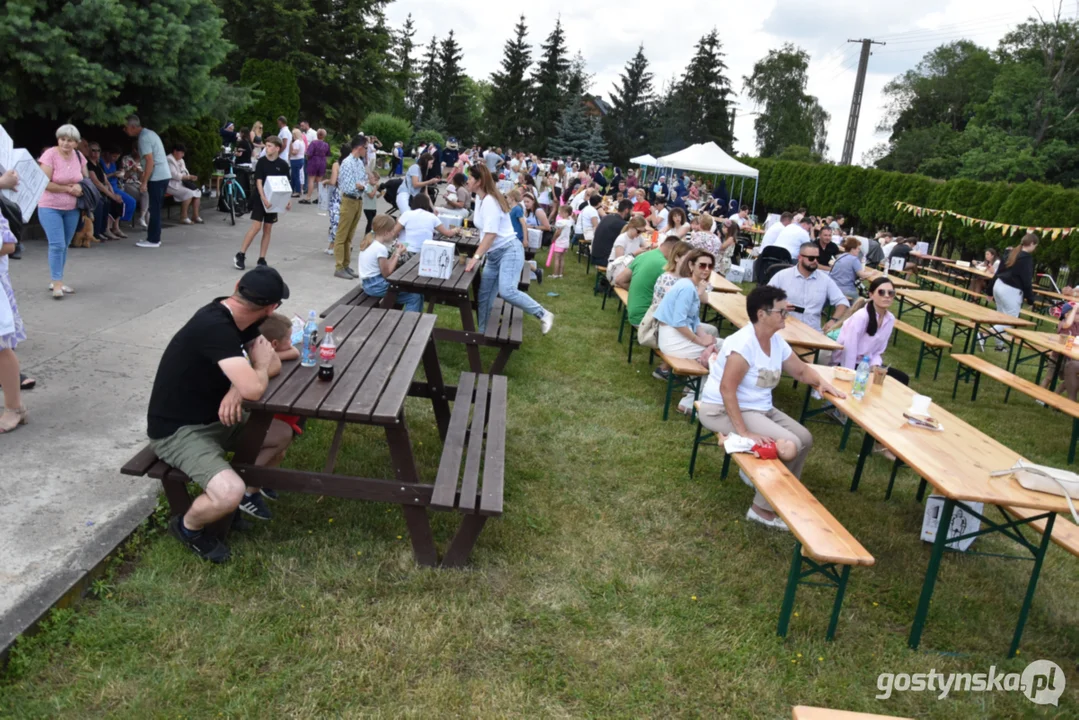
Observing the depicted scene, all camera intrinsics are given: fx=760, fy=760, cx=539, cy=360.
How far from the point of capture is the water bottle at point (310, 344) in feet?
12.2

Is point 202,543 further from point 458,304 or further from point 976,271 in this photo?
point 976,271

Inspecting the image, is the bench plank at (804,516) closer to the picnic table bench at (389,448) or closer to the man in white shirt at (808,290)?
the picnic table bench at (389,448)

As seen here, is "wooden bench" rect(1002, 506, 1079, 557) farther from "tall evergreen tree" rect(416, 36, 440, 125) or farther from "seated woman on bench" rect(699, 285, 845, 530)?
"tall evergreen tree" rect(416, 36, 440, 125)

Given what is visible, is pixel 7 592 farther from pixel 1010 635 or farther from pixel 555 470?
pixel 1010 635

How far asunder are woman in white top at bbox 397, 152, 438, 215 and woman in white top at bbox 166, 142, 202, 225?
3.23 meters

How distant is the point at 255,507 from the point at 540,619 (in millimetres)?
1531

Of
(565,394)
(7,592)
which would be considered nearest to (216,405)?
(7,592)

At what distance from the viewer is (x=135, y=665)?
2.80 m

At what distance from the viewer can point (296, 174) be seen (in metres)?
17.7

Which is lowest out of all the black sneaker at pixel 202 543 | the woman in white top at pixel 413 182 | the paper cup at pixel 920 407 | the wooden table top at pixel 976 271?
the black sneaker at pixel 202 543

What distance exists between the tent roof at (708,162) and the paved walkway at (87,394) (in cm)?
1381

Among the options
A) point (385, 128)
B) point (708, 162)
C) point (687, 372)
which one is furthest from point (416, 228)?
point (385, 128)

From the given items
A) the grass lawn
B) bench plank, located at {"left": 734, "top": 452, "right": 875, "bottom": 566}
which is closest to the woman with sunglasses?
the grass lawn

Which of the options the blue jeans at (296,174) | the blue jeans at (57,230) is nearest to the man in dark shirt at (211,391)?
the blue jeans at (57,230)
